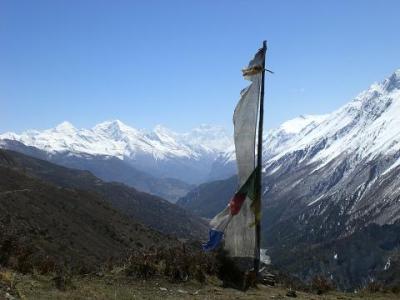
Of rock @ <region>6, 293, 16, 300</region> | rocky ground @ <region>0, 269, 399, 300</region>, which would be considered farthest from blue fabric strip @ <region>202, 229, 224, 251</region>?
rock @ <region>6, 293, 16, 300</region>

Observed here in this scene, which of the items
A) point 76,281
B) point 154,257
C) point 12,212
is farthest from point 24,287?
point 12,212

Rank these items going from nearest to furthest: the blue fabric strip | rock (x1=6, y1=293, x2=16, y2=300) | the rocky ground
Answer: rock (x1=6, y1=293, x2=16, y2=300) → the rocky ground → the blue fabric strip

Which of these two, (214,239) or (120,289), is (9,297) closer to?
(120,289)

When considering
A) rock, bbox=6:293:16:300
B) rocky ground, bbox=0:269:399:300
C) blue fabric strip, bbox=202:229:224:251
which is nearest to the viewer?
rock, bbox=6:293:16:300

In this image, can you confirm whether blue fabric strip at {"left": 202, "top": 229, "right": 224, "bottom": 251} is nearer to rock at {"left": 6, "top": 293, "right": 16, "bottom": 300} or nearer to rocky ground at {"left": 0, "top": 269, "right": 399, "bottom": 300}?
rocky ground at {"left": 0, "top": 269, "right": 399, "bottom": 300}

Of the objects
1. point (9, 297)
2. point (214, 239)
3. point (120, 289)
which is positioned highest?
point (214, 239)

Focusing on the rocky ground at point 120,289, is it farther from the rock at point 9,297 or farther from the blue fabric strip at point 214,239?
the blue fabric strip at point 214,239

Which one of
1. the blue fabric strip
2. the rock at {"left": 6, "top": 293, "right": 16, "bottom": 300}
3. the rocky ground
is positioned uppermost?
the blue fabric strip

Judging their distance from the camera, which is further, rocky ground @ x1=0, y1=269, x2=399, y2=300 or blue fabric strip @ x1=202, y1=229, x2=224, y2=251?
blue fabric strip @ x1=202, y1=229, x2=224, y2=251

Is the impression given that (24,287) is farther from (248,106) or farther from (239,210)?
(248,106)

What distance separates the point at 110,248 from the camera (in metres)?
98.9

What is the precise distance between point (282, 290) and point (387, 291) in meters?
4.80

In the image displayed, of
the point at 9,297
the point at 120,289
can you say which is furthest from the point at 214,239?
the point at 9,297

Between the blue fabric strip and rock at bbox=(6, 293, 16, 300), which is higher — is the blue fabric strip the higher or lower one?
the higher one
